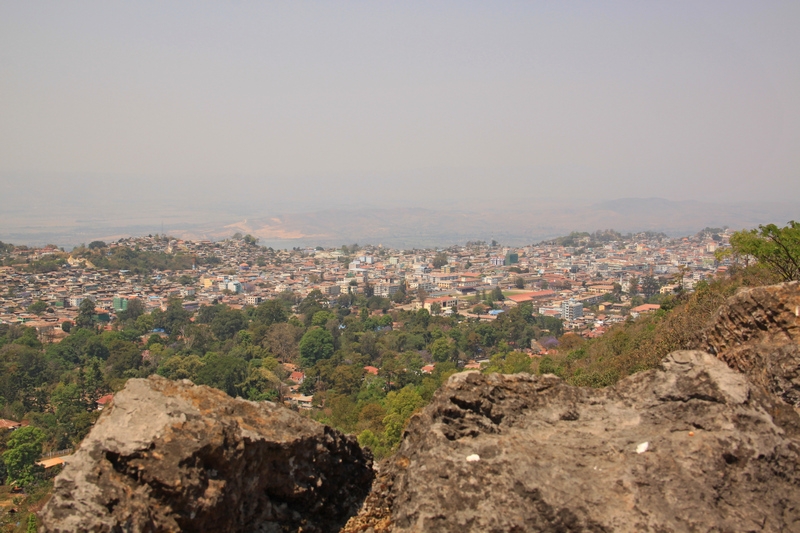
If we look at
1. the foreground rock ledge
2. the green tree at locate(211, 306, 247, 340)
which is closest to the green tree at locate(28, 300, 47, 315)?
the green tree at locate(211, 306, 247, 340)

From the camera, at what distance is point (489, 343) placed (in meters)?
42.2

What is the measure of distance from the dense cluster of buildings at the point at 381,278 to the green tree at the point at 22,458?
2624 centimetres

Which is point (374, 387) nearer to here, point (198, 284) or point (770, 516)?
point (770, 516)

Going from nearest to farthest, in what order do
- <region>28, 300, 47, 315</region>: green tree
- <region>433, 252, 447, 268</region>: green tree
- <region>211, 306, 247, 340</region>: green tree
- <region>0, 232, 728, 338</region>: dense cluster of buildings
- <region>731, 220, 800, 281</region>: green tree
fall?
<region>731, 220, 800, 281</region>: green tree, <region>211, 306, 247, 340</region>: green tree, <region>28, 300, 47, 315</region>: green tree, <region>0, 232, 728, 338</region>: dense cluster of buildings, <region>433, 252, 447, 268</region>: green tree

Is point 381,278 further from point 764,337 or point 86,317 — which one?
point 764,337

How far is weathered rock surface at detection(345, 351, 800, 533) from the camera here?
3.42 meters

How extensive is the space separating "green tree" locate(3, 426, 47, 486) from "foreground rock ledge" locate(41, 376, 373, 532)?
19.4 m

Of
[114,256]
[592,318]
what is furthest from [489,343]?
[114,256]

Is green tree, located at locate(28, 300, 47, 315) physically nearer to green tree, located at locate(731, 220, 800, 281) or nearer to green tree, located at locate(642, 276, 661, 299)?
green tree, located at locate(642, 276, 661, 299)

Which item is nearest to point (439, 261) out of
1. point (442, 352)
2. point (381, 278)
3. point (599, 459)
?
point (381, 278)

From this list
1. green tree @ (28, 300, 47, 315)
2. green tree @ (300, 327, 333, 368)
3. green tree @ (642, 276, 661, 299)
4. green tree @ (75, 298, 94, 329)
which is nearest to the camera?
green tree @ (300, 327, 333, 368)

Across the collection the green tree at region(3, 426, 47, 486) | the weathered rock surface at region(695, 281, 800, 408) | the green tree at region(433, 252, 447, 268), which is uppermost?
the weathered rock surface at region(695, 281, 800, 408)

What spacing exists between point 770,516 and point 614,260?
101 m

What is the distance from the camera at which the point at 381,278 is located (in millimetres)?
77562
